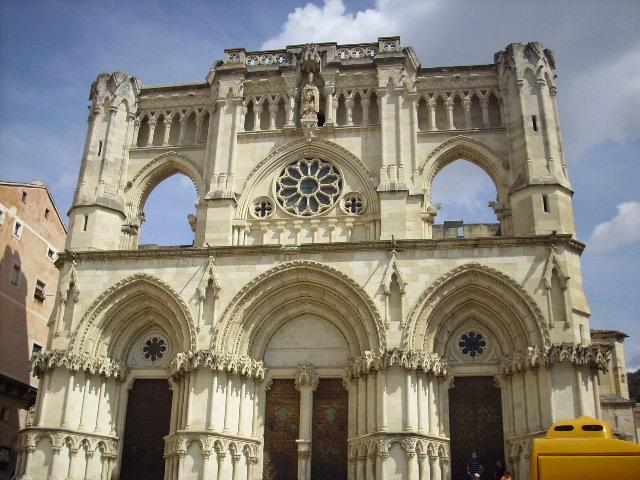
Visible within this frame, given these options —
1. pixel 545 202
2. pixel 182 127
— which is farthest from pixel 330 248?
pixel 182 127

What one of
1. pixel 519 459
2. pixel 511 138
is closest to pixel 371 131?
pixel 511 138

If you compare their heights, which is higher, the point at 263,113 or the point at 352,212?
the point at 263,113

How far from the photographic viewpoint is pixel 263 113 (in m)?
25.9

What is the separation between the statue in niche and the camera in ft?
81.8

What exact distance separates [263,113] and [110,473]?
1311cm

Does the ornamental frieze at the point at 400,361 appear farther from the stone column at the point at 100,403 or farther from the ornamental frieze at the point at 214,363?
the stone column at the point at 100,403

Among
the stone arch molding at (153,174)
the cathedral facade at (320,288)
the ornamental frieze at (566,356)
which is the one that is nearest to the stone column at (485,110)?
the cathedral facade at (320,288)

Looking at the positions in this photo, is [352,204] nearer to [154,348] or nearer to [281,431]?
[281,431]

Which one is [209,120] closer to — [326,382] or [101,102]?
[101,102]

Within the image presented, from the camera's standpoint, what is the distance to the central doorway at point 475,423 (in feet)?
66.2

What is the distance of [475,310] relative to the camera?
21328 millimetres

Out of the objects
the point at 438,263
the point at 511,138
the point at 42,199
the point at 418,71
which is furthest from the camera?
the point at 42,199

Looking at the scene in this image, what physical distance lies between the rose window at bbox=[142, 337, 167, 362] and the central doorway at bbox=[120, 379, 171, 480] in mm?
759

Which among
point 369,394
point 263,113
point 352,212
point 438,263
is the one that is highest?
point 263,113
